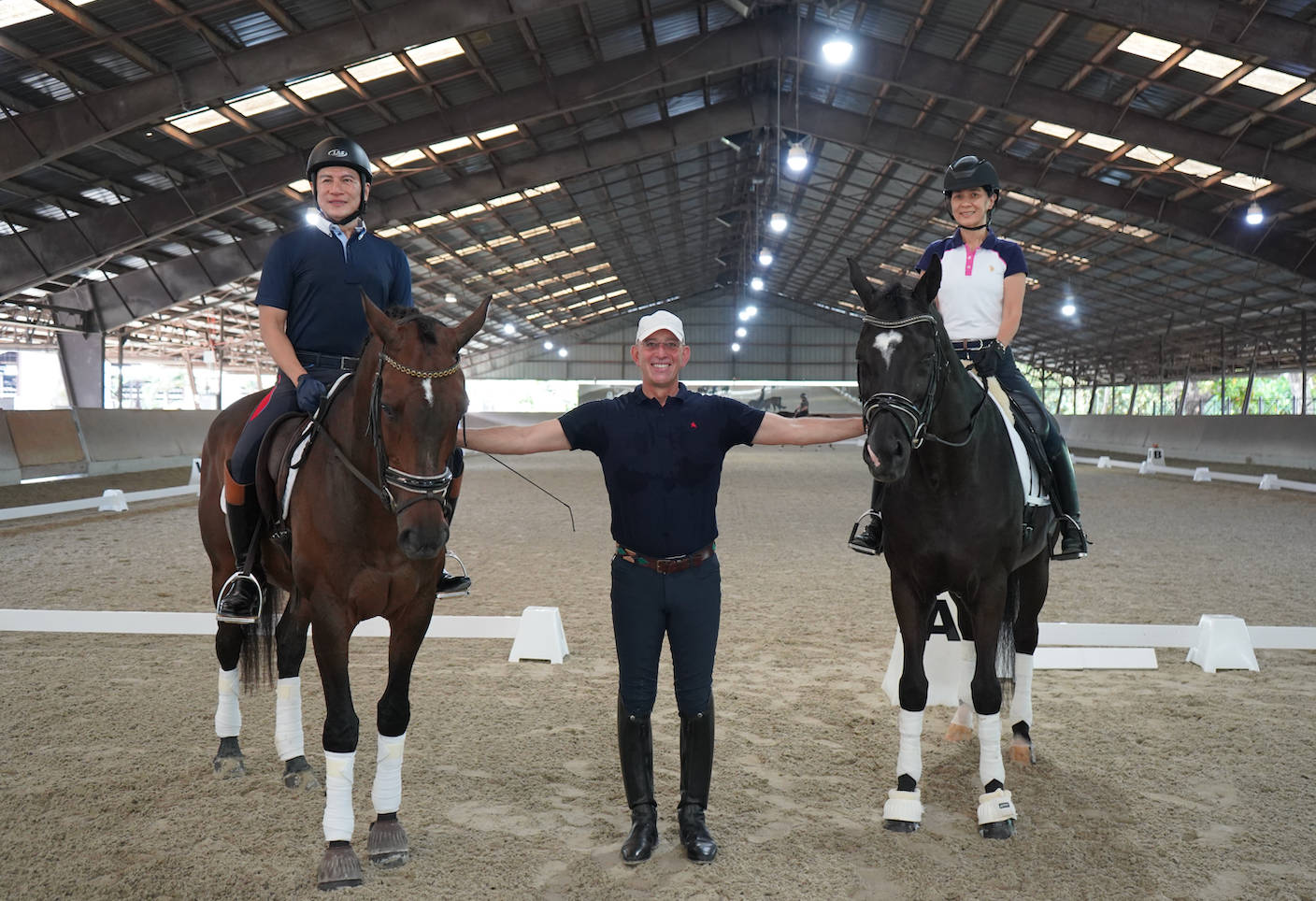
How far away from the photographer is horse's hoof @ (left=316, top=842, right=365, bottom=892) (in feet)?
9.18

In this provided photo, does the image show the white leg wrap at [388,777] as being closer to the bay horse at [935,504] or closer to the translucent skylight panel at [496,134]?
the bay horse at [935,504]

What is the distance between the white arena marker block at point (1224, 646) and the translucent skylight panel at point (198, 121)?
15.3 metres

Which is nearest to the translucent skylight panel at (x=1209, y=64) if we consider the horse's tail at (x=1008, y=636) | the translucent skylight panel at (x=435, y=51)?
the translucent skylight panel at (x=435, y=51)

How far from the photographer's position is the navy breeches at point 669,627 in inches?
122

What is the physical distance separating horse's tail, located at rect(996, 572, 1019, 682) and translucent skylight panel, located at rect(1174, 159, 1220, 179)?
58.0ft

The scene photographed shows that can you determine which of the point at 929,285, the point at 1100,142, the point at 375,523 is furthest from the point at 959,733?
the point at 1100,142

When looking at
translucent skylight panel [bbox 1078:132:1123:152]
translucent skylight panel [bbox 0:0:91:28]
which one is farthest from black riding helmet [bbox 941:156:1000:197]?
translucent skylight panel [bbox 1078:132:1123:152]

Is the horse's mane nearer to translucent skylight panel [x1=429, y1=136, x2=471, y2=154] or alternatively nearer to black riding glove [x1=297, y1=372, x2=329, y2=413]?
black riding glove [x1=297, y1=372, x2=329, y2=413]

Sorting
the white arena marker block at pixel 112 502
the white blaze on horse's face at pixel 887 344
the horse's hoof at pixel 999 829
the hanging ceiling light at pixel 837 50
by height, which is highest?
the hanging ceiling light at pixel 837 50

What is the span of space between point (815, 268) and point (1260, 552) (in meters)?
33.0

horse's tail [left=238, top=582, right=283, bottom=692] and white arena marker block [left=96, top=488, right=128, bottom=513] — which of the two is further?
white arena marker block [left=96, top=488, right=128, bottom=513]

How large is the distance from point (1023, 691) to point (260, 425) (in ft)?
11.9

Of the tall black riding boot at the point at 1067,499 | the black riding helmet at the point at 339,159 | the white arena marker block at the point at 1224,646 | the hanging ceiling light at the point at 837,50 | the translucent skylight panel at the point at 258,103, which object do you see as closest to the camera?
the black riding helmet at the point at 339,159

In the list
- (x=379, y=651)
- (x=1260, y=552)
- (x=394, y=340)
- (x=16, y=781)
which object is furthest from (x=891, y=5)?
(x=16, y=781)
